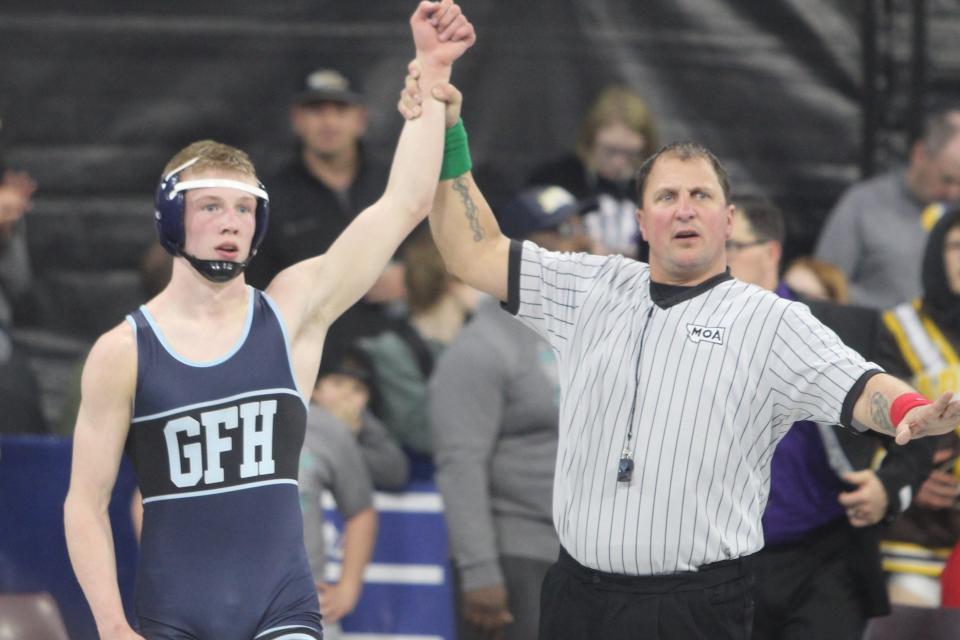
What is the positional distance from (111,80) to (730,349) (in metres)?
3.77

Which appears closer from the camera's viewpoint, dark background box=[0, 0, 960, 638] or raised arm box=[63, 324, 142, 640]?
raised arm box=[63, 324, 142, 640]

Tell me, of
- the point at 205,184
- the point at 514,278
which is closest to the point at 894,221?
the point at 514,278

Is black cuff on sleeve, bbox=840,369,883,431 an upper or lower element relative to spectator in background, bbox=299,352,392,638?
upper

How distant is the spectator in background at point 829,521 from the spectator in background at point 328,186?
6.88 feet

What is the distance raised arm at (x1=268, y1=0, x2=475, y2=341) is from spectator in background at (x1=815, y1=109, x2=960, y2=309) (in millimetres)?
2816

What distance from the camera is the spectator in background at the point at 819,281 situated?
643cm

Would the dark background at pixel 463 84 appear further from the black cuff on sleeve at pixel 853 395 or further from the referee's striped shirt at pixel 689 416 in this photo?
the black cuff on sleeve at pixel 853 395

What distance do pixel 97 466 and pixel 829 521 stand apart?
231 cm

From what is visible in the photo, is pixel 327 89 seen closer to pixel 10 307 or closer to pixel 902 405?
pixel 10 307

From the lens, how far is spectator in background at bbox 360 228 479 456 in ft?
21.8

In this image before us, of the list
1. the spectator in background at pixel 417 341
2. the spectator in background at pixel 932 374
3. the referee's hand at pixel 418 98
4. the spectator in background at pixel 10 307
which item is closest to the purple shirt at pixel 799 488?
the spectator in background at pixel 932 374

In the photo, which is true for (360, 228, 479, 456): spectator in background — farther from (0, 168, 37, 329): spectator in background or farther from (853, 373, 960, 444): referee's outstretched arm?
(853, 373, 960, 444): referee's outstretched arm

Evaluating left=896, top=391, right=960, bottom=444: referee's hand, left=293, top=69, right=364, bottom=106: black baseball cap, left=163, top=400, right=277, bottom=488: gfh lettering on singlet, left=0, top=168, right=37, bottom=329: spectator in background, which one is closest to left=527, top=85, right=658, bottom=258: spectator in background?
left=293, top=69, right=364, bottom=106: black baseball cap

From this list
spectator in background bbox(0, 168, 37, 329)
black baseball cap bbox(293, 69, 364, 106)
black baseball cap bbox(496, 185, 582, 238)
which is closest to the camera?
black baseball cap bbox(496, 185, 582, 238)
